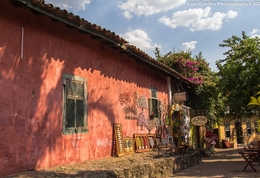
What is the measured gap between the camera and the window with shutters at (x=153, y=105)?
11.6m

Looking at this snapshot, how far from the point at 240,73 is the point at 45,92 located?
9.89 meters

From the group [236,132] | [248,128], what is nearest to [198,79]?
[236,132]

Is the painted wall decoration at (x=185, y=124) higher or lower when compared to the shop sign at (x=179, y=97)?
lower

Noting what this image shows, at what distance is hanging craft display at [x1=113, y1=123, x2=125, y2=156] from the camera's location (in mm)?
8656

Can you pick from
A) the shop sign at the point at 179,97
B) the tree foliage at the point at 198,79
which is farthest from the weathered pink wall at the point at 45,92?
the tree foliage at the point at 198,79

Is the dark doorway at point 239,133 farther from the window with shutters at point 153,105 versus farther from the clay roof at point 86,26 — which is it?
the clay roof at point 86,26

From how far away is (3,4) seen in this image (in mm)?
5453

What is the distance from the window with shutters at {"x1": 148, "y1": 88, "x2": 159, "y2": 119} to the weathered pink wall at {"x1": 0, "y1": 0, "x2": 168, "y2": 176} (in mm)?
2930

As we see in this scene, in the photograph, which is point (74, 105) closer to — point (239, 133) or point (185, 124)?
point (185, 124)

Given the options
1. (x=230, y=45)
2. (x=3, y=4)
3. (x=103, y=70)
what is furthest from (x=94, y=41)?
(x=230, y=45)

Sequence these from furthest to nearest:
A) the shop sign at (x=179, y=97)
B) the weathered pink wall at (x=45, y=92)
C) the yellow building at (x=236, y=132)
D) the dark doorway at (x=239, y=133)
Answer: the dark doorway at (x=239, y=133) → the yellow building at (x=236, y=132) → the shop sign at (x=179, y=97) → the weathered pink wall at (x=45, y=92)

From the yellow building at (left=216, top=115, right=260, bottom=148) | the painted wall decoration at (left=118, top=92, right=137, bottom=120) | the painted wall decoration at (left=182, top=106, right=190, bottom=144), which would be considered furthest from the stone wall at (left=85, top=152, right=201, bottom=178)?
the yellow building at (left=216, top=115, right=260, bottom=148)

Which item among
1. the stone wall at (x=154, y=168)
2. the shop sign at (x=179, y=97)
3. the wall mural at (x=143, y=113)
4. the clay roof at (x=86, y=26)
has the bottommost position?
the stone wall at (x=154, y=168)

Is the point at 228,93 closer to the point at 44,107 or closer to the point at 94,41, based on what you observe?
the point at 94,41
